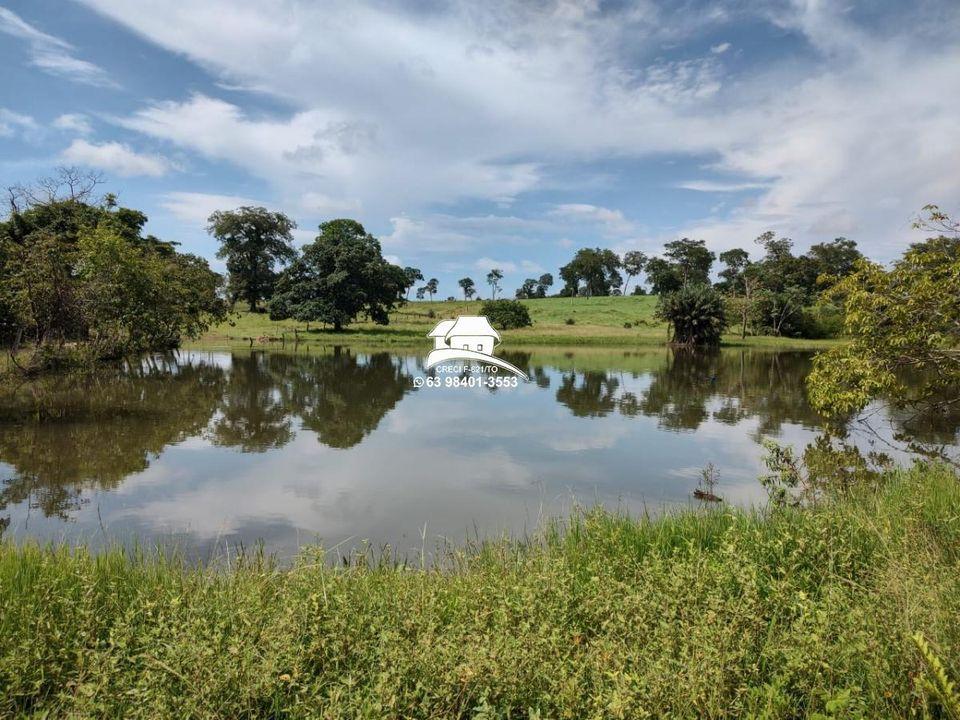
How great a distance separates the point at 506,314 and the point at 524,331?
3121 mm

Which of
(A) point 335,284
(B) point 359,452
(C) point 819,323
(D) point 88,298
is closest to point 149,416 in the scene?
(B) point 359,452

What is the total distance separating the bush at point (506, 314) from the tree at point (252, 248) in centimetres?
2432

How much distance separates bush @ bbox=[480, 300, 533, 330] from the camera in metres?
58.5

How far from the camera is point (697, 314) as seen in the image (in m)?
49.7

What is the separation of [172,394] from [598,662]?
65.4ft

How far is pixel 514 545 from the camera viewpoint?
6215mm

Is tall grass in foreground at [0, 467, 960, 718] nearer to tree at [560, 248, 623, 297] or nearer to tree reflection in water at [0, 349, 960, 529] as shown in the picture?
tree reflection in water at [0, 349, 960, 529]

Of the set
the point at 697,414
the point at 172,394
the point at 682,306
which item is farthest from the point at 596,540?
the point at 682,306

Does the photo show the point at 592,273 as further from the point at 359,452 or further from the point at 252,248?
the point at 359,452

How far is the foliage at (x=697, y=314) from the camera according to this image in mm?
49438

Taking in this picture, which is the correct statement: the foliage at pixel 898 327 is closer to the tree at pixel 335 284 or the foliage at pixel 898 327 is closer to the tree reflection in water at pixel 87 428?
the tree reflection in water at pixel 87 428

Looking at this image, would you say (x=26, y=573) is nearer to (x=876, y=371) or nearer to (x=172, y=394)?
(x=876, y=371)

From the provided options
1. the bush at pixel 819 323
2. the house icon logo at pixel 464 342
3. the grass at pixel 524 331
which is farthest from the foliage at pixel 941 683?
the bush at pixel 819 323

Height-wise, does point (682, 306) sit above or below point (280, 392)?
above
